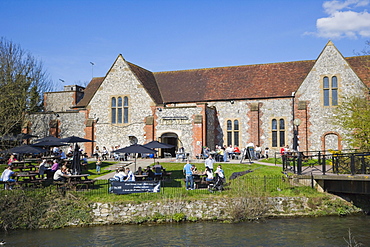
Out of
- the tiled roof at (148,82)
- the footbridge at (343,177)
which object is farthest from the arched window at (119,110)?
the footbridge at (343,177)

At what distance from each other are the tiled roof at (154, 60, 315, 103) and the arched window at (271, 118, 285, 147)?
2548 millimetres

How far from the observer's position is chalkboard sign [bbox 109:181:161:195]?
18734 mm

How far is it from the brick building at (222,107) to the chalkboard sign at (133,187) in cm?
1290

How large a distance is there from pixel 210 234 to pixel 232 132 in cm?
2005

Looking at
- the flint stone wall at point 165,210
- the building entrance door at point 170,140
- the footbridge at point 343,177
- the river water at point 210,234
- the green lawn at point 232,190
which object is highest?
the building entrance door at point 170,140

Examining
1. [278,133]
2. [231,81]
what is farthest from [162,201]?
[231,81]

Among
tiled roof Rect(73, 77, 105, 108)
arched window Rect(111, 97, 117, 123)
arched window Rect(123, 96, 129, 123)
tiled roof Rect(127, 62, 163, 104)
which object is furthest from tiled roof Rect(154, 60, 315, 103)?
tiled roof Rect(73, 77, 105, 108)

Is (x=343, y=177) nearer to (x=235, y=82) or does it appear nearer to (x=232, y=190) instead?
(x=232, y=190)

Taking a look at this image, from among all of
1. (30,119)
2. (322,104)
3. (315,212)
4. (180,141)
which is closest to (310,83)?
(322,104)

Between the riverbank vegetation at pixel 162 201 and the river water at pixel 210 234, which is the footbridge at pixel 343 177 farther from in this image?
the river water at pixel 210 234

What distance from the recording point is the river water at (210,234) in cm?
1419

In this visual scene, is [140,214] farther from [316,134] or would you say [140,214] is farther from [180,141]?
[316,134]

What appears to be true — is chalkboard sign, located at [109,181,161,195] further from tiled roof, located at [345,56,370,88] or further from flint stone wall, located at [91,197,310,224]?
tiled roof, located at [345,56,370,88]

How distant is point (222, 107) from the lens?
35.2 m
